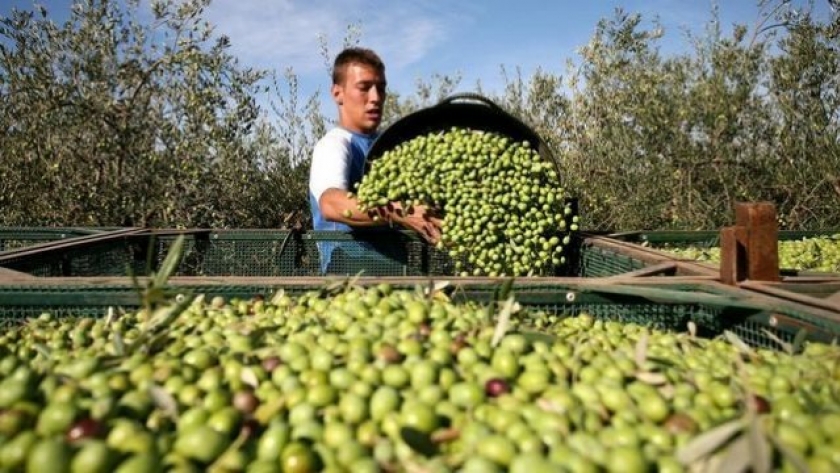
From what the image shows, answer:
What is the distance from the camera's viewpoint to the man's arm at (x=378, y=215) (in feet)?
11.4

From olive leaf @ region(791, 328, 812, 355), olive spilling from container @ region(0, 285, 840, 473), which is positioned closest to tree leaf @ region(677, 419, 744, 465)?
olive spilling from container @ region(0, 285, 840, 473)

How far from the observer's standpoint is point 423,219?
3.48 meters

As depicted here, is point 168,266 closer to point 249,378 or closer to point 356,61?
point 249,378

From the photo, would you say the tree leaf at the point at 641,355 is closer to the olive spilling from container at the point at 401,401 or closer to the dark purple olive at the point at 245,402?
the olive spilling from container at the point at 401,401

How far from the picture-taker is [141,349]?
59.2 inches

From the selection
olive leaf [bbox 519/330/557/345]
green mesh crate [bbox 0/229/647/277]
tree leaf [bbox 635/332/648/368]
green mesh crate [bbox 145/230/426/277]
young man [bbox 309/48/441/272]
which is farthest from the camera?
green mesh crate [bbox 145/230/426/277]

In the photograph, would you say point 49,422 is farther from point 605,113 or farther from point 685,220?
point 605,113

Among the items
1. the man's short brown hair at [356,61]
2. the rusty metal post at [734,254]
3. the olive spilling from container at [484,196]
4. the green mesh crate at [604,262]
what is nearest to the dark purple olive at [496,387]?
the rusty metal post at [734,254]

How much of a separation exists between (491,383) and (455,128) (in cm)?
273

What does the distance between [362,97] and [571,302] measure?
294 cm

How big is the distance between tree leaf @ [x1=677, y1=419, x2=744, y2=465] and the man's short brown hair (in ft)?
13.4

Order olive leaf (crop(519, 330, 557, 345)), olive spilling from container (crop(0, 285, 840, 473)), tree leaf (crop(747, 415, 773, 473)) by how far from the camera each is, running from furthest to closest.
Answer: olive leaf (crop(519, 330, 557, 345))
olive spilling from container (crop(0, 285, 840, 473))
tree leaf (crop(747, 415, 773, 473))

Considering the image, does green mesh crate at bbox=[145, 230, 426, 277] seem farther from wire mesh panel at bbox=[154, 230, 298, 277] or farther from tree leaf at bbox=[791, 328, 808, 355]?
tree leaf at bbox=[791, 328, 808, 355]

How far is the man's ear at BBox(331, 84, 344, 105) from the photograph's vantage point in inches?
188
